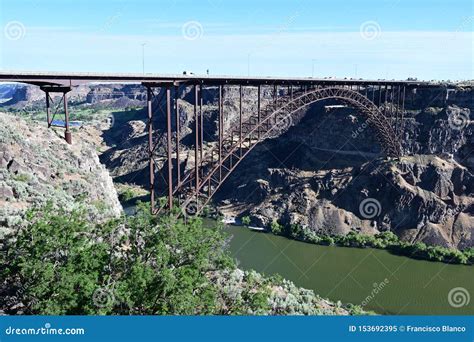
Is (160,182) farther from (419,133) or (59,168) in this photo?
(59,168)

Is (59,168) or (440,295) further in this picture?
(440,295)

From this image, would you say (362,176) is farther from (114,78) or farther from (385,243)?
(114,78)

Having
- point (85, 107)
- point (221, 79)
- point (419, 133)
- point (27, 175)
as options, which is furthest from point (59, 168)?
point (85, 107)

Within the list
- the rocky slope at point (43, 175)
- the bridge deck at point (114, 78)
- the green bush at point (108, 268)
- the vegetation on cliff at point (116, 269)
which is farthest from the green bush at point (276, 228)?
the green bush at point (108, 268)

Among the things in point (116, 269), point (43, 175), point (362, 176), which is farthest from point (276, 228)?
point (116, 269)

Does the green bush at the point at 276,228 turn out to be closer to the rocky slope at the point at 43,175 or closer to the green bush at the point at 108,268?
the rocky slope at the point at 43,175

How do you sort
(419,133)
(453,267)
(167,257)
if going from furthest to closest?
1. (419,133)
2. (453,267)
3. (167,257)
